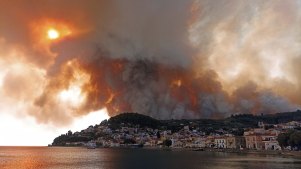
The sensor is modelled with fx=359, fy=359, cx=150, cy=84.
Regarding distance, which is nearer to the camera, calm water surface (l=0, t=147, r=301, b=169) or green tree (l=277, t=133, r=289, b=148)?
calm water surface (l=0, t=147, r=301, b=169)

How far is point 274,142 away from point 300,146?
26.1 m

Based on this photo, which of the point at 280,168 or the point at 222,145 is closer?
the point at 280,168

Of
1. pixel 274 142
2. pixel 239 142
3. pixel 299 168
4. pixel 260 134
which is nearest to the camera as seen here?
pixel 299 168

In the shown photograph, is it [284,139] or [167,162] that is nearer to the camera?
[167,162]

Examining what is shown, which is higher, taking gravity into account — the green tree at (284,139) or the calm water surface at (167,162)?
the green tree at (284,139)

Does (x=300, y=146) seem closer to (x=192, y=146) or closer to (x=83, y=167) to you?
(x=83, y=167)

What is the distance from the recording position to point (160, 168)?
69688 millimetres

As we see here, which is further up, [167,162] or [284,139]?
[284,139]

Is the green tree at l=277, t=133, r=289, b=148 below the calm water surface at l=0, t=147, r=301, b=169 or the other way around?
the other way around

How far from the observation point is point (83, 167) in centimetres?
8000

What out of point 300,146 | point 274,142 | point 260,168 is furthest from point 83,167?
point 274,142

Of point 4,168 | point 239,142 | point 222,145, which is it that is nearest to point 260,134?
point 239,142

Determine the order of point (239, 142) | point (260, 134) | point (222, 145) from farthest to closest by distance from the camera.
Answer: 1. point (222, 145)
2. point (239, 142)
3. point (260, 134)

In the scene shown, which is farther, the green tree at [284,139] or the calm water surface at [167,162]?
the green tree at [284,139]
